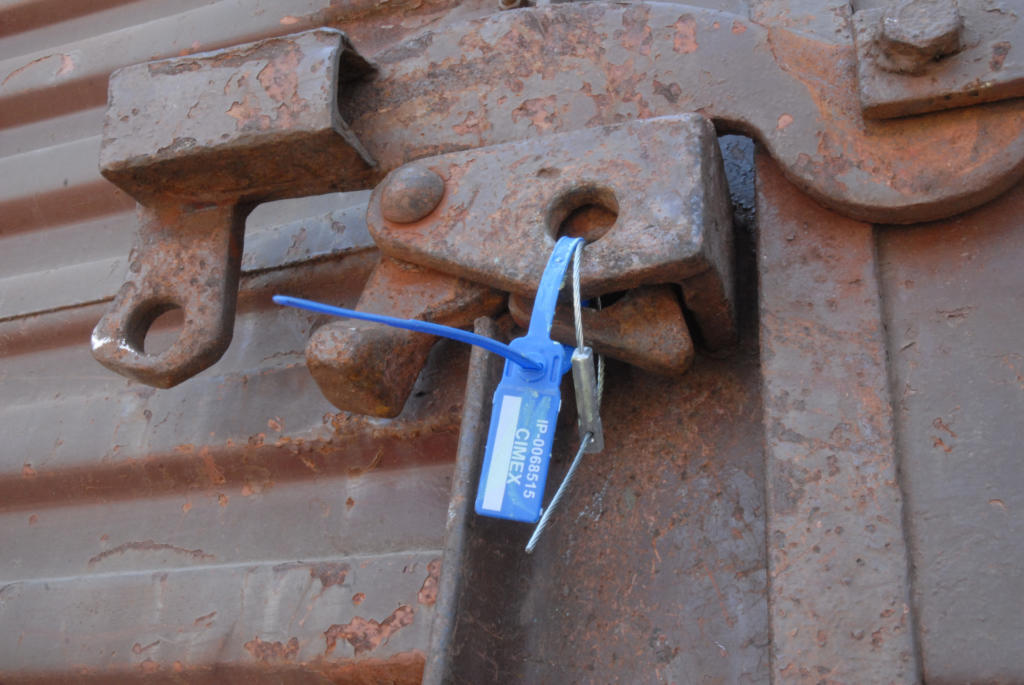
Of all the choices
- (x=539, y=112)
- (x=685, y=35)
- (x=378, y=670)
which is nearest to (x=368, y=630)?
(x=378, y=670)

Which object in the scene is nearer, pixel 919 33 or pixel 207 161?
pixel 919 33

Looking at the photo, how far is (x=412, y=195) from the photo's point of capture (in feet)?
3.08

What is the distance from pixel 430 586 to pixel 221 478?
15.0 inches

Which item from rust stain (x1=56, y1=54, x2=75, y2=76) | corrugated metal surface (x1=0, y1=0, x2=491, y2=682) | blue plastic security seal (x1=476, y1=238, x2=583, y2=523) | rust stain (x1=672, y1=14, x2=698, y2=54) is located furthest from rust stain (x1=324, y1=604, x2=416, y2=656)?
rust stain (x1=56, y1=54, x2=75, y2=76)

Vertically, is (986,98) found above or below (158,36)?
above

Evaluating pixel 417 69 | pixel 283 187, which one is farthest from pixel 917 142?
pixel 283 187

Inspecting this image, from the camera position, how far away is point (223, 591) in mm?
1108

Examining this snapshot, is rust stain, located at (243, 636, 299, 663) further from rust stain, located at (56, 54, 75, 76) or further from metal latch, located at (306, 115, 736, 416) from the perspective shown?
rust stain, located at (56, 54, 75, 76)

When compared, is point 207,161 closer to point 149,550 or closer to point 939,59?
point 149,550

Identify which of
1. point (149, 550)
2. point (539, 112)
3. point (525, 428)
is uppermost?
point (539, 112)

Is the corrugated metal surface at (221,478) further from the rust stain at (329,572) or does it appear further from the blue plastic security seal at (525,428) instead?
the blue plastic security seal at (525,428)

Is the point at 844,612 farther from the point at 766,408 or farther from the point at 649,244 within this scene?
the point at 649,244

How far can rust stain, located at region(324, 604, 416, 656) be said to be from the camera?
→ 996 mm

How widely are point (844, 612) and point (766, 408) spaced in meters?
0.19
